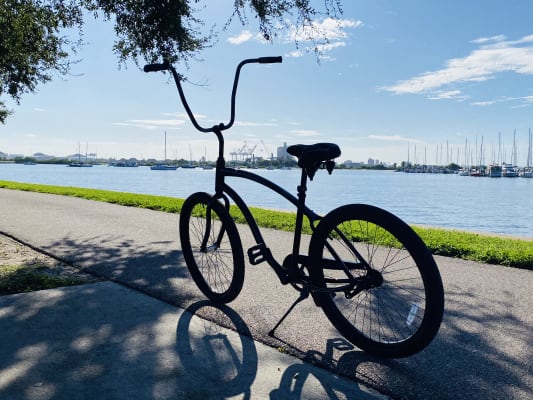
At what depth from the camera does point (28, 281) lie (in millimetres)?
4160

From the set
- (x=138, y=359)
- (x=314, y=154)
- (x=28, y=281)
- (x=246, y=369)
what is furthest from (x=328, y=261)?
(x=28, y=281)

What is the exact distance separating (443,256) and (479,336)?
2965 millimetres

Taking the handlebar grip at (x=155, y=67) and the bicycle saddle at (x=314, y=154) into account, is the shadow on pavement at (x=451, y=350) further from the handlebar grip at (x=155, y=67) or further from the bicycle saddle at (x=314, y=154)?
the handlebar grip at (x=155, y=67)

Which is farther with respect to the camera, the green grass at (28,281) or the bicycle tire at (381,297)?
the green grass at (28,281)

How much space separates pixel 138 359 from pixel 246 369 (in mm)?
660

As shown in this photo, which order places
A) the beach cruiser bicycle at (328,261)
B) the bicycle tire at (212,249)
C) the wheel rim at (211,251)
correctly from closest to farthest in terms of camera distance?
the beach cruiser bicycle at (328,261) < the bicycle tire at (212,249) < the wheel rim at (211,251)

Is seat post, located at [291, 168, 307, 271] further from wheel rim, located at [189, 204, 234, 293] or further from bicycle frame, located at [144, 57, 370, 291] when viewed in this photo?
wheel rim, located at [189, 204, 234, 293]

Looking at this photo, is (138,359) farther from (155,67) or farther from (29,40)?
(29,40)

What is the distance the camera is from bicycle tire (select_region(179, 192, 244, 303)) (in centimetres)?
353

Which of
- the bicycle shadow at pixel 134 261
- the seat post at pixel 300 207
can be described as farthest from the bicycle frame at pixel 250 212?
the bicycle shadow at pixel 134 261

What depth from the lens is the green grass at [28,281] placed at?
3.97 m

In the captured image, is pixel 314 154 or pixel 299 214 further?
pixel 299 214

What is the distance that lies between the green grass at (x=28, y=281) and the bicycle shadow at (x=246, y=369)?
1.63 meters

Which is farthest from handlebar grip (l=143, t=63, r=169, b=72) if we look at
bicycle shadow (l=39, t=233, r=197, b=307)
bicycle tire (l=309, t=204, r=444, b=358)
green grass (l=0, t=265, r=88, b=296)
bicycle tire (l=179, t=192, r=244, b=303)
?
green grass (l=0, t=265, r=88, b=296)
